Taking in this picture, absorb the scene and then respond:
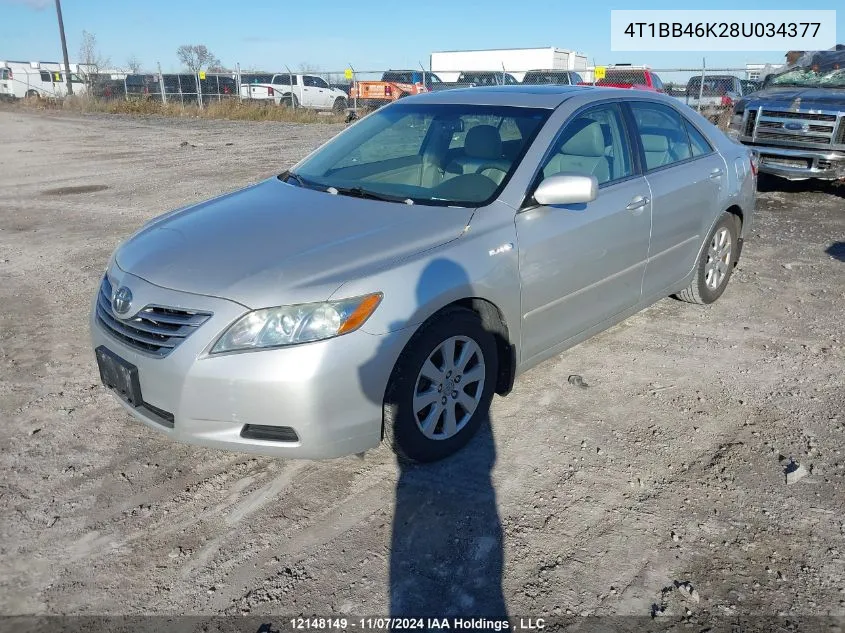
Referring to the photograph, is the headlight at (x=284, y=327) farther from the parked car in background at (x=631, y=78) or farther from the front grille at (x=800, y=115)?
the parked car in background at (x=631, y=78)

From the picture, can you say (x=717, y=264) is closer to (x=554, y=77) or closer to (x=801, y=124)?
(x=801, y=124)

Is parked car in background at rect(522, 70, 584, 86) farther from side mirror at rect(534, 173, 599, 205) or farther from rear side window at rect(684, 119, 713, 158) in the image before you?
side mirror at rect(534, 173, 599, 205)

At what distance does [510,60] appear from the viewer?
33.6m

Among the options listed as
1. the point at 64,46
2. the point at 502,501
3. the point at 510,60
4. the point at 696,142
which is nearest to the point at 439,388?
the point at 502,501

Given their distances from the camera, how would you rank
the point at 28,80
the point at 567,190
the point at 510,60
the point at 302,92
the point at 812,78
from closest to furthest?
the point at 567,190, the point at 812,78, the point at 302,92, the point at 510,60, the point at 28,80

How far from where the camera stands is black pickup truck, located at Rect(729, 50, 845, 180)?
9.52 metres

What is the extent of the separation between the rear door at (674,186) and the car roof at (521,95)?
229mm

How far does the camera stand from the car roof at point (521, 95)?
409cm

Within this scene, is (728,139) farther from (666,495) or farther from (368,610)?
(368,610)

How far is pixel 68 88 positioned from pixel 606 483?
1619 inches

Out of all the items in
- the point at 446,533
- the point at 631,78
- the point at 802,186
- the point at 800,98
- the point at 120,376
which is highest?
the point at 631,78

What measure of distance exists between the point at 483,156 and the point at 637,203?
3.46 ft

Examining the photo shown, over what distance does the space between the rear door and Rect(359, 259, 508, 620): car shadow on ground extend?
1.69 m

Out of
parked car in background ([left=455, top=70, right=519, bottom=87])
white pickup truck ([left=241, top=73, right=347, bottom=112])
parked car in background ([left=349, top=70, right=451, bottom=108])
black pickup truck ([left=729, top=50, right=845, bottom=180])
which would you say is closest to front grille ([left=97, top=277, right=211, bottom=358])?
black pickup truck ([left=729, top=50, right=845, bottom=180])
